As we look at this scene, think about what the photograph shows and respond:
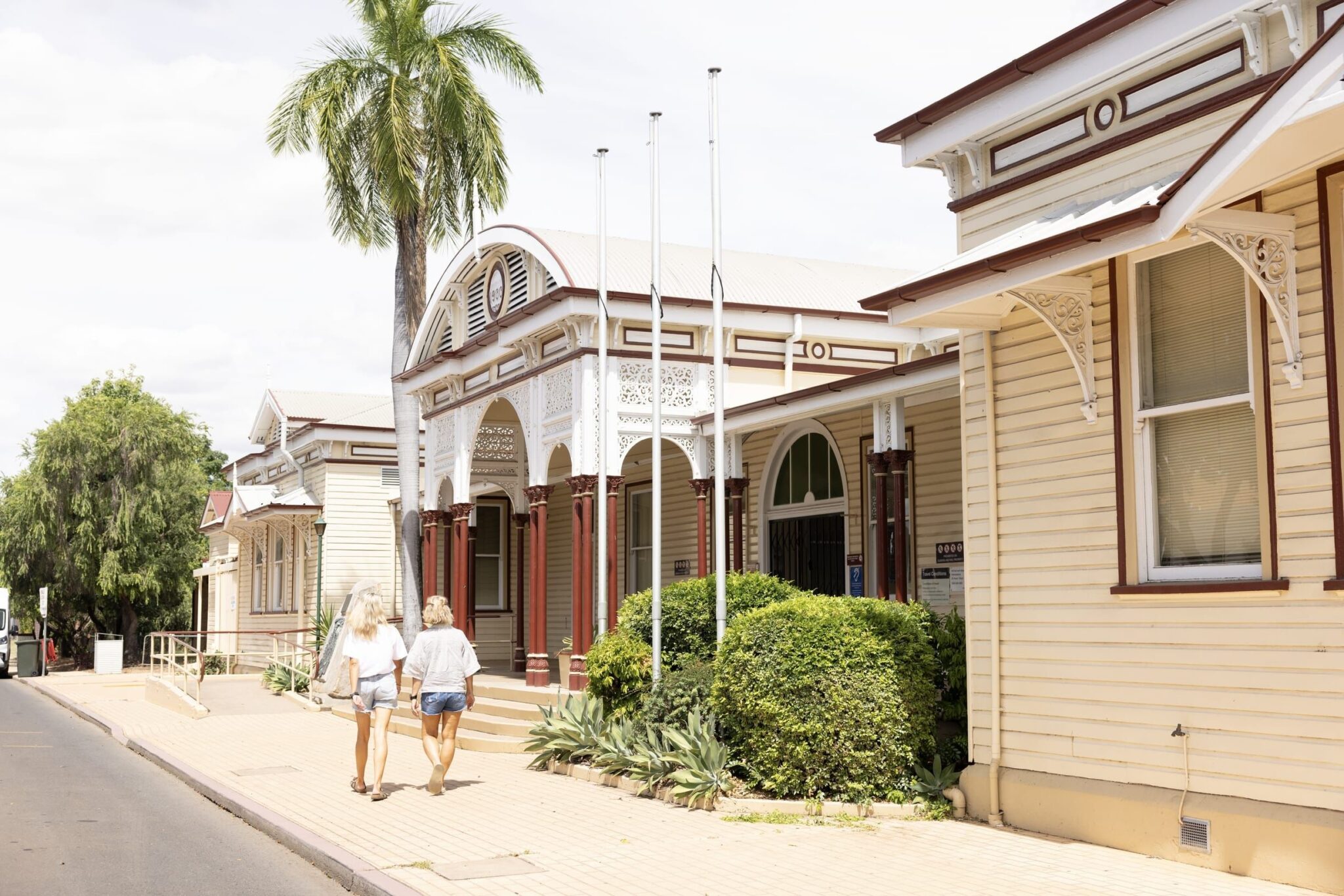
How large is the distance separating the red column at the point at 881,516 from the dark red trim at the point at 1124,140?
4.50m

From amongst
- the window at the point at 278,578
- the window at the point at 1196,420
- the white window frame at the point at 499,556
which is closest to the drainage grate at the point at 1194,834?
the window at the point at 1196,420

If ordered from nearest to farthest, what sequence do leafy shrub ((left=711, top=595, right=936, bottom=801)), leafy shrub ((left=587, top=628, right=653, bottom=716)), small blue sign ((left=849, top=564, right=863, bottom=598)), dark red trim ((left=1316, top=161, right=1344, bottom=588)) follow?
dark red trim ((left=1316, top=161, right=1344, bottom=588)) < leafy shrub ((left=711, top=595, right=936, bottom=801)) < leafy shrub ((left=587, top=628, right=653, bottom=716)) < small blue sign ((left=849, top=564, right=863, bottom=598))

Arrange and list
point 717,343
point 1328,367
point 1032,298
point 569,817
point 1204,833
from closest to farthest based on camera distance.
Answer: point 1328,367 → point 1204,833 → point 1032,298 → point 569,817 → point 717,343

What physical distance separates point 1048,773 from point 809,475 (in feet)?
30.4

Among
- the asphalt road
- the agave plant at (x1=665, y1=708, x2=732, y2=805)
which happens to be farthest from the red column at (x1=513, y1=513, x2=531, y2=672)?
the agave plant at (x1=665, y1=708, x2=732, y2=805)

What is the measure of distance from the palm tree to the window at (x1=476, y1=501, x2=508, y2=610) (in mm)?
3859

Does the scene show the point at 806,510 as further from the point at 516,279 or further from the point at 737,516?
the point at 516,279

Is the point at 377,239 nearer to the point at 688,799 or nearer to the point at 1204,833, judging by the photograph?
the point at 688,799

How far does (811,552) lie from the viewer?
1819cm

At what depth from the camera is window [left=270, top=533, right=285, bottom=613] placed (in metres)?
33.9

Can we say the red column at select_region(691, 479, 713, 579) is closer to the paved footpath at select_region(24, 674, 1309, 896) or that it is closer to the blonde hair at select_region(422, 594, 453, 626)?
the paved footpath at select_region(24, 674, 1309, 896)

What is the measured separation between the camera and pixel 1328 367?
7445 millimetres

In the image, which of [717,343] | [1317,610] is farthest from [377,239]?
[1317,610]

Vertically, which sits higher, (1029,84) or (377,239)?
(377,239)
